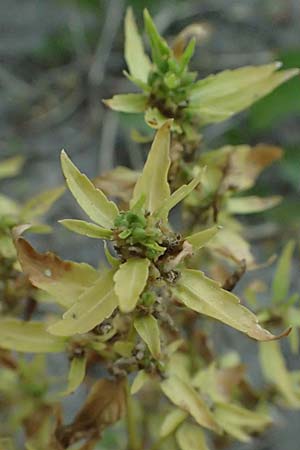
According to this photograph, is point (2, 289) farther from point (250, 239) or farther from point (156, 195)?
point (250, 239)

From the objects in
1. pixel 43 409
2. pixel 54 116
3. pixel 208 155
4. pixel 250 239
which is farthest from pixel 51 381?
pixel 54 116

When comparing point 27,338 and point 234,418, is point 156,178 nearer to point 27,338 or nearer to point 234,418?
point 27,338

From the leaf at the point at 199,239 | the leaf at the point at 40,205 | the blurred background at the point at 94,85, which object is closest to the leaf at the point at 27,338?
the leaf at the point at 40,205

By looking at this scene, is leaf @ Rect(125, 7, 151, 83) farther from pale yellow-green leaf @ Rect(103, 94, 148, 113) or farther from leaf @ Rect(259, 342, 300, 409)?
leaf @ Rect(259, 342, 300, 409)

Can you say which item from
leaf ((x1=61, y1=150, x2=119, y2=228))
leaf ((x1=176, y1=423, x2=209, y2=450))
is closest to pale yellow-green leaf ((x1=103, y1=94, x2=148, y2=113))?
leaf ((x1=61, y1=150, x2=119, y2=228))

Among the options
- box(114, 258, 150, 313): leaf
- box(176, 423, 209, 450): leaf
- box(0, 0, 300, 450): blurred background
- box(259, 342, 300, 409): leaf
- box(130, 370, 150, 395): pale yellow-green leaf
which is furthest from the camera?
box(0, 0, 300, 450): blurred background

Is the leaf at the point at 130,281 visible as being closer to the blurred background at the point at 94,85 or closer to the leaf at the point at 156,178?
the leaf at the point at 156,178

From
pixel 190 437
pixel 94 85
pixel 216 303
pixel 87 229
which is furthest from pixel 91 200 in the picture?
pixel 94 85
